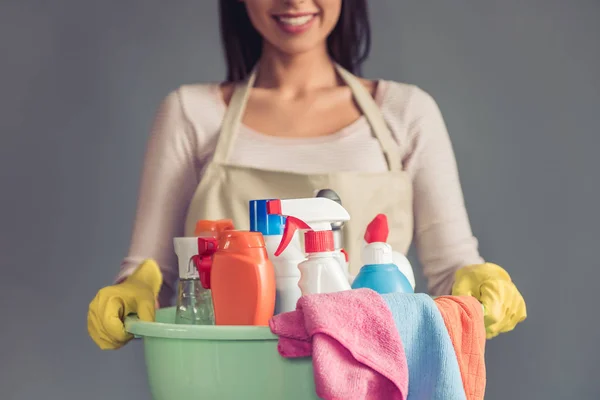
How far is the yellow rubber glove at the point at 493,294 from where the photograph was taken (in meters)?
1.01

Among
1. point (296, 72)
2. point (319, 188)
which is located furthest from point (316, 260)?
point (296, 72)

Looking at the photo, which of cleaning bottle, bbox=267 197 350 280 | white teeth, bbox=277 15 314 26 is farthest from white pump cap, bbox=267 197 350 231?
white teeth, bbox=277 15 314 26

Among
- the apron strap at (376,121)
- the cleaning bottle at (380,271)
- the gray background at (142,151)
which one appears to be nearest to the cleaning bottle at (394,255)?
the cleaning bottle at (380,271)

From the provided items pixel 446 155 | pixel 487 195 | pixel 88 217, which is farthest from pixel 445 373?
pixel 88 217

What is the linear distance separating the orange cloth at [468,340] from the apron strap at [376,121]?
566 millimetres

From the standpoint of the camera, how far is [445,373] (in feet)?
2.53

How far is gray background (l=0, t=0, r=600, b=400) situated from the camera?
1.65 metres

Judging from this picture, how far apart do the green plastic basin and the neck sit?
2.42ft

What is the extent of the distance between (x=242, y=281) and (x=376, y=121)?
67 centimetres

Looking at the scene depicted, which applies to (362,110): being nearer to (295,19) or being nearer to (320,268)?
(295,19)

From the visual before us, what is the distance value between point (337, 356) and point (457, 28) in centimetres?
112

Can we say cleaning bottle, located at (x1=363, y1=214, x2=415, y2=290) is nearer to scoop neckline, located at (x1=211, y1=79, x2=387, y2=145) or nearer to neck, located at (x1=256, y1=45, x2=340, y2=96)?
scoop neckline, located at (x1=211, y1=79, x2=387, y2=145)

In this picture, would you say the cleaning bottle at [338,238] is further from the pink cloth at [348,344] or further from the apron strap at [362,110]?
the apron strap at [362,110]

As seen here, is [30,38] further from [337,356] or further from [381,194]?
[337,356]
